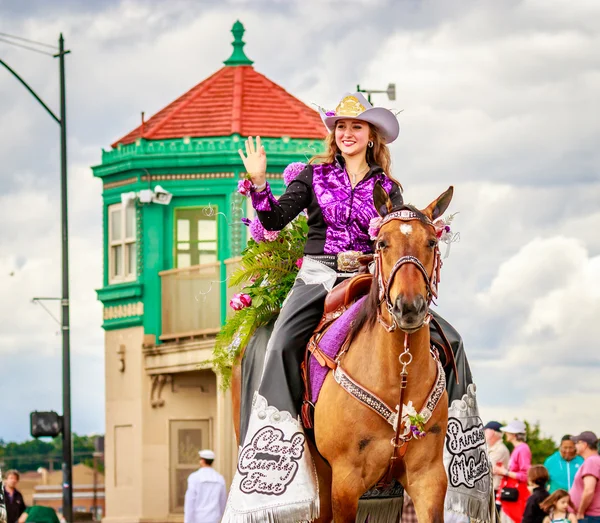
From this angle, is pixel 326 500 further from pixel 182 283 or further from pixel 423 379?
pixel 182 283

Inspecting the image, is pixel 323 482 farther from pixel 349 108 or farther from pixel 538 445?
pixel 538 445

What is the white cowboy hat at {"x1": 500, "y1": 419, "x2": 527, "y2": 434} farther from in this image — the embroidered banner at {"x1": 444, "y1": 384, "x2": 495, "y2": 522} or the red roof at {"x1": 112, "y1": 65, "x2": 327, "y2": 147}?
the red roof at {"x1": 112, "y1": 65, "x2": 327, "y2": 147}

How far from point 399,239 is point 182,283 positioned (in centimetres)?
2216

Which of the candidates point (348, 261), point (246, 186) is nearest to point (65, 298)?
point (246, 186)

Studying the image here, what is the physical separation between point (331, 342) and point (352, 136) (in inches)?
64.3

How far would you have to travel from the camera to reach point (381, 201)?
8.85 metres

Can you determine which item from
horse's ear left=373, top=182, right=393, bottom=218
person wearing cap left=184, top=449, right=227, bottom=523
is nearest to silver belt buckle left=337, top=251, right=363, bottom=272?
horse's ear left=373, top=182, right=393, bottom=218

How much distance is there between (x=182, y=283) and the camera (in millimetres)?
30375

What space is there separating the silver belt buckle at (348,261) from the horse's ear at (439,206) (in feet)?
3.98

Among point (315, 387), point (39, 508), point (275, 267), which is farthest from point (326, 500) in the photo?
point (39, 508)

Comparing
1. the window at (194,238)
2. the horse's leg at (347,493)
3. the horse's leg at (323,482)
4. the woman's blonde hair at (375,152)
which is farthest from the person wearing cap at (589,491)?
the window at (194,238)

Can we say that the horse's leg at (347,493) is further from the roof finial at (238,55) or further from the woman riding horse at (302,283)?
the roof finial at (238,55)

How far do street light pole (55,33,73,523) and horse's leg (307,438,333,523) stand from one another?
601 inches

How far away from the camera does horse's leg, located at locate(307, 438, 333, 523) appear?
9648 mm
